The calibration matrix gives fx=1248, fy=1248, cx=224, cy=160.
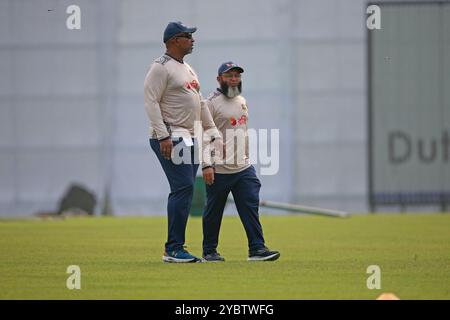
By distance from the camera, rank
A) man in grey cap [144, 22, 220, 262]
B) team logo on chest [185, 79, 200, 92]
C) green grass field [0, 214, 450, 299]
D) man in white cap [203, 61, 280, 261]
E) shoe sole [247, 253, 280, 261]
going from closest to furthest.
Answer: green grass field [0, 214, 450, 299] < man in grey cap [144, 22, 220, 262] < team logo on chest [185, 79, 200, 92] < shoe sole [247, 253, 280, 261] < man in white cap [203, 61, 280, 261]

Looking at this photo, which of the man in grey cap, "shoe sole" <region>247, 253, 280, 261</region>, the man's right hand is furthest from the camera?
"shoe sole" <region>247, 253, 280, 261</region>

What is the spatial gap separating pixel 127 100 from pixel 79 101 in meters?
1.17

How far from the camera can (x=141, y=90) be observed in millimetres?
30141

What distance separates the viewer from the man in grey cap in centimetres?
1127

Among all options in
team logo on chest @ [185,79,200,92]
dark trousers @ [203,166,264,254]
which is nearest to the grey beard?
team logo on chest @ [185,79,200,92]

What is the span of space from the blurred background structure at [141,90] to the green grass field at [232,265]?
1043 centimetres

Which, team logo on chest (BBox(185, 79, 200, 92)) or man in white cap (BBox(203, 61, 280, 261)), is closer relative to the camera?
team logo on chest (BBox(185, 79, 200, 92))

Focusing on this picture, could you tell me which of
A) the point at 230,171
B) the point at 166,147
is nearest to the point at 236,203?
the point at 230,171

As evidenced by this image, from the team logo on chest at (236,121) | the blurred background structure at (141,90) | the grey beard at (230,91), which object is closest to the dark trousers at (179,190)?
the team logo on chest at (236,121)

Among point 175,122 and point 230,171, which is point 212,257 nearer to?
point 230,171

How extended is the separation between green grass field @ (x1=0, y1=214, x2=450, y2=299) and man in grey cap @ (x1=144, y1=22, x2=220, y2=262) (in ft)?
1.34

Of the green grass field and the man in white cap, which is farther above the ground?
the man in white cap

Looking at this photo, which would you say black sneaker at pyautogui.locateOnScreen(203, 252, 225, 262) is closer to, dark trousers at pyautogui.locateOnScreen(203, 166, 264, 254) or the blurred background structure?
dark trousers at pyautogui.locateOnScreen(203, 166, 264, 254)

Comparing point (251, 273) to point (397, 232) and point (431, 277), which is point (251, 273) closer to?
point (431, 277)
